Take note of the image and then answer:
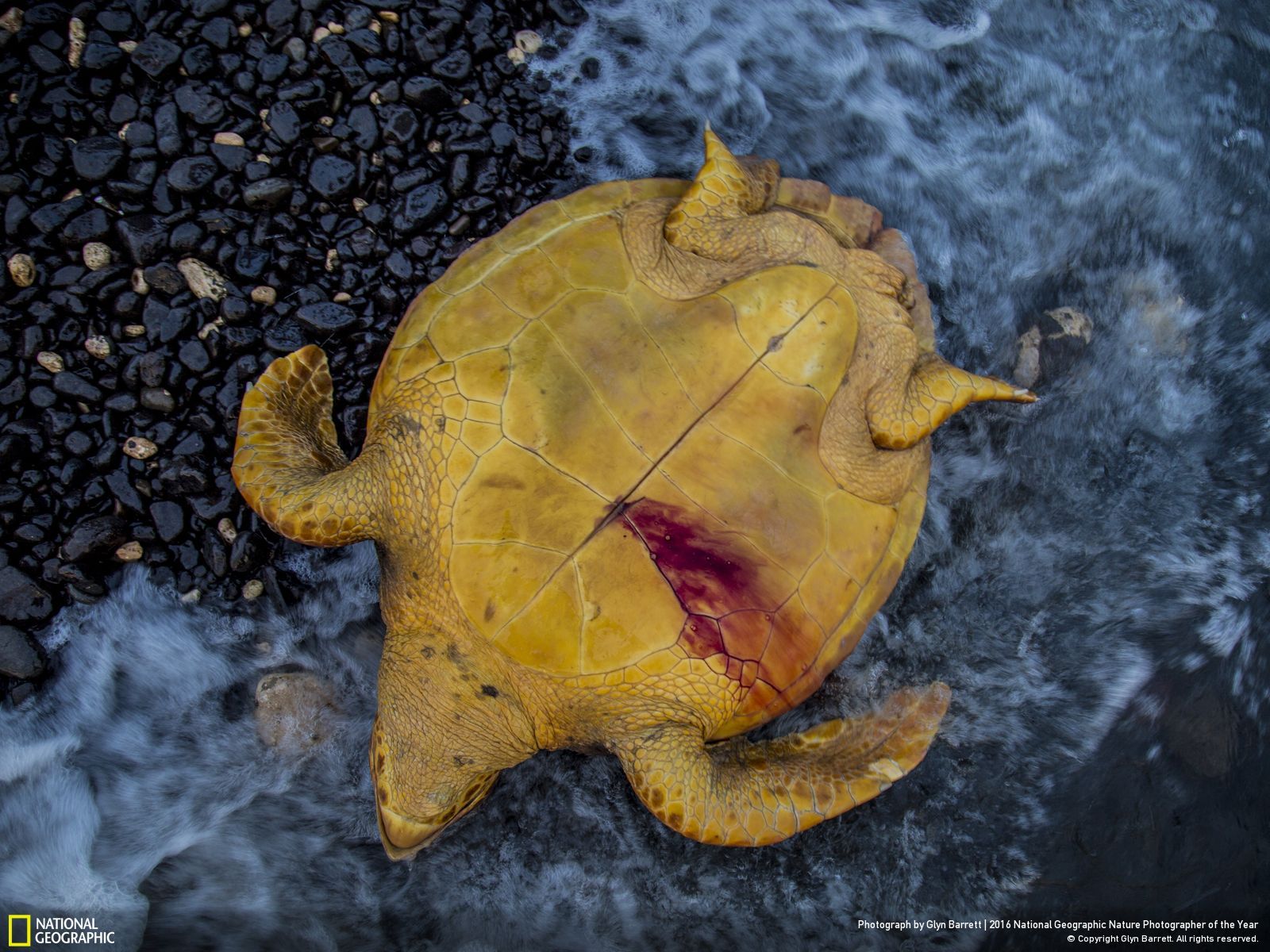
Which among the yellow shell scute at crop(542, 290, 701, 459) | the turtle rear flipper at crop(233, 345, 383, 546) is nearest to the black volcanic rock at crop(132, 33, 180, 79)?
→ the turtle rear flipper at crop(233, 345, 383, 546)

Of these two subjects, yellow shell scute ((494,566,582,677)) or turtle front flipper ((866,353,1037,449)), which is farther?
turtle front flipper ((866,353,1037,449))

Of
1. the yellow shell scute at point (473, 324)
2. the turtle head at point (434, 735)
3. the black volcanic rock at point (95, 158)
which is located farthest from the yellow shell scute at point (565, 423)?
the black volcanic rock at point (95, 158)

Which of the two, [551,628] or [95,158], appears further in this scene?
[95,158]

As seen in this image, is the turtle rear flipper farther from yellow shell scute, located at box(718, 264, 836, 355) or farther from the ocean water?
yellow shell scute, located at box(718, 264, 836, 355)

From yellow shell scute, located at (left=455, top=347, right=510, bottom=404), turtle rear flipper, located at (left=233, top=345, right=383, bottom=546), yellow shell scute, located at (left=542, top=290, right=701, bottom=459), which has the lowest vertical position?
turtle rear flipper, located at (left=233, top=345, right=383, bottom=546)

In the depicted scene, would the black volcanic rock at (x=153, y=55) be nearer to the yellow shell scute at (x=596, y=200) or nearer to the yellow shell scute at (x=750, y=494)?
the yellow shell scute at (x=596, y=200)

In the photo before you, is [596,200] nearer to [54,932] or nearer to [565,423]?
[565,423]

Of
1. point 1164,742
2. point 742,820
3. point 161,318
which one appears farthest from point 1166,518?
point 161,318

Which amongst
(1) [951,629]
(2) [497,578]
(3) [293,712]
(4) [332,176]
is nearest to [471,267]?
(4) [332,176]
